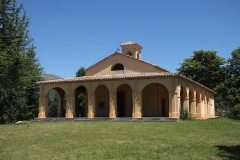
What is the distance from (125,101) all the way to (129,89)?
1286mm

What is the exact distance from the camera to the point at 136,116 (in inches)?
974

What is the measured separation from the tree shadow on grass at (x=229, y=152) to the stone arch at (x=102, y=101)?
20.2m

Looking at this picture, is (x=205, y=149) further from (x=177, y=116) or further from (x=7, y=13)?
(x=7, y=13)

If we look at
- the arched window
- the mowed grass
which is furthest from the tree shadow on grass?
the arched window

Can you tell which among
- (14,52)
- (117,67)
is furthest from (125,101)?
(14,52)

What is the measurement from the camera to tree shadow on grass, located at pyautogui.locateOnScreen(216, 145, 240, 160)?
27.8 ft

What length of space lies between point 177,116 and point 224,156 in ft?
49.0

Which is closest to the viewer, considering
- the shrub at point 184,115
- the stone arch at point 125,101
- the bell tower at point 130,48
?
the shrub at point 184,115

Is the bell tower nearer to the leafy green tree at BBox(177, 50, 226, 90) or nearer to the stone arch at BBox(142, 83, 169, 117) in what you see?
the stone arch at BBox(142, 83, 169, 117)

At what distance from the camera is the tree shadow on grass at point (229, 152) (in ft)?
27.8

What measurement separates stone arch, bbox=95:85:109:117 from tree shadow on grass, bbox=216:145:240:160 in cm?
2019

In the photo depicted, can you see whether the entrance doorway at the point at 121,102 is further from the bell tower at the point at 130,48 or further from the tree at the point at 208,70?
the tree at the point at 208,70

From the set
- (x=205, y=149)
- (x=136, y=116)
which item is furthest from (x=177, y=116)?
(x=205, y=149)

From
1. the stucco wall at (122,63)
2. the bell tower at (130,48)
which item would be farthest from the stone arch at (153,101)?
the bell tower at (130,48)
